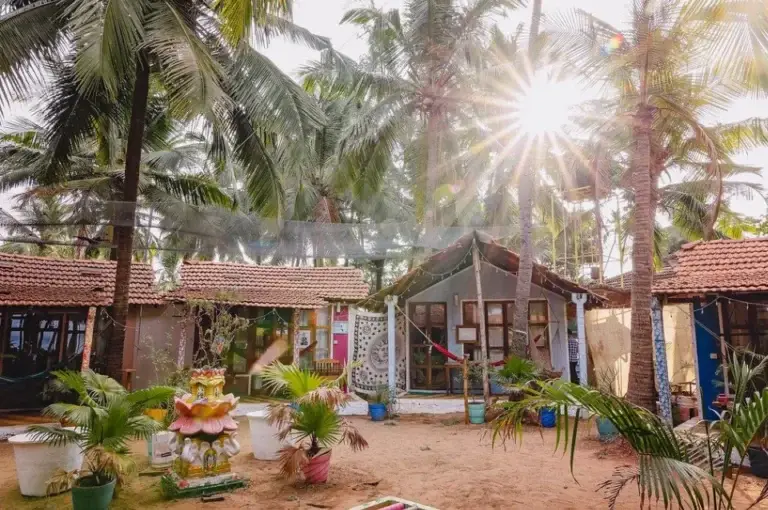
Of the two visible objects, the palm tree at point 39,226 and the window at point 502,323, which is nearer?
the palm tree at point 39,226

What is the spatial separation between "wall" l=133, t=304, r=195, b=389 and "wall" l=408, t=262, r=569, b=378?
533cm

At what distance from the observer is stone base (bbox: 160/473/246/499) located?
16.0ft

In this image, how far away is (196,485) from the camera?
4.93m

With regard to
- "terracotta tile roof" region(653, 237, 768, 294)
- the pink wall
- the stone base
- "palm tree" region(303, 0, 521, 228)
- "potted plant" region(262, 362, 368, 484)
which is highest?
"palm tree" region(303, 0, 521, 228)

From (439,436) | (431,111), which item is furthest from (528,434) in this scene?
(431,111)

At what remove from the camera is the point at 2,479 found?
5594mm

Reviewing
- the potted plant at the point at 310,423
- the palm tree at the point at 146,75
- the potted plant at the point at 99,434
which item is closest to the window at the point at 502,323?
the palm tree at the point at 146,75

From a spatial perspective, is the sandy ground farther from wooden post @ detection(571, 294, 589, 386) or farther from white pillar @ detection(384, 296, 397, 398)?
white pillar @ detection(384, 296, 397, 398)

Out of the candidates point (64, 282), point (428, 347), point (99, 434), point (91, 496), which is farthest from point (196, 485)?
point (64, 282)

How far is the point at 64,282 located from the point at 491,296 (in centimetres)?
928

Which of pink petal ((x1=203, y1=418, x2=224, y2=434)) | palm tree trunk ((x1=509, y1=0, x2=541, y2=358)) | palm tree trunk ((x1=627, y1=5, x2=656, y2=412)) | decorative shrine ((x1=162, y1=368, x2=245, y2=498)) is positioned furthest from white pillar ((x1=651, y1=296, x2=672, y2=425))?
pink petal ((x1=203, y1=418, x2=224, y2=434))

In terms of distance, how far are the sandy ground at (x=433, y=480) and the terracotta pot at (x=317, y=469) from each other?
0.10 m

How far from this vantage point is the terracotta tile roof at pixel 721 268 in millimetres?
7164

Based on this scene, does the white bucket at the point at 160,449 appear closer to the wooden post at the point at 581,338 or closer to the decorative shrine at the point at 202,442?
the decorative shrine at the point at 202,442
